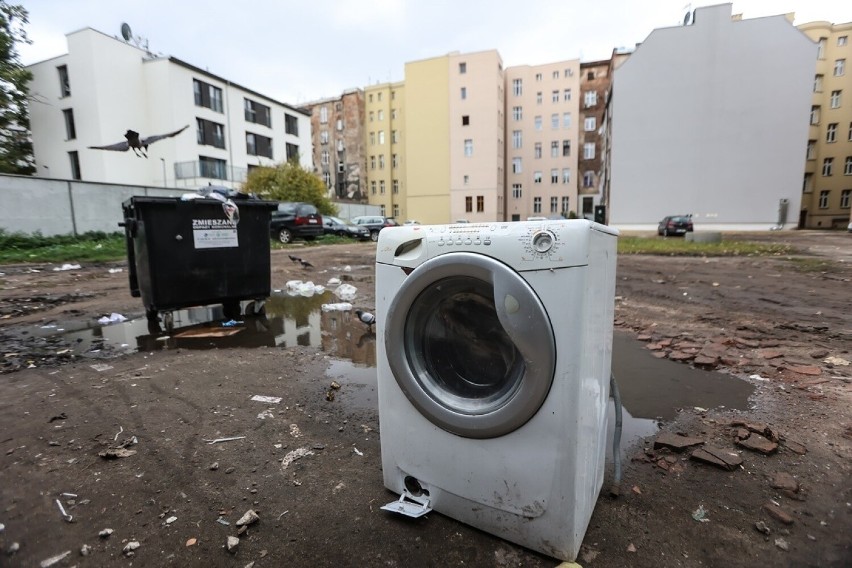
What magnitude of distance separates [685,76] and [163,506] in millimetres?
36835

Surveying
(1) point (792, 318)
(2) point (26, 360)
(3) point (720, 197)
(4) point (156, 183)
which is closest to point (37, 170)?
(4) point (156, 183)

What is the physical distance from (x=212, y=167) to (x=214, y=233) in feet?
89.2

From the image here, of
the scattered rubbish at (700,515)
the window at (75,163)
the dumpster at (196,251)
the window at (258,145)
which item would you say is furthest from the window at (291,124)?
the scattered rubbish at (700,515)

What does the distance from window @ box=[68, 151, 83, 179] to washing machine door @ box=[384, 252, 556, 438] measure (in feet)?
109

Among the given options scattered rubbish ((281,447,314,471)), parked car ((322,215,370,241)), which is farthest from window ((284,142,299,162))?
scattered rubbish ((281,447,314,471))

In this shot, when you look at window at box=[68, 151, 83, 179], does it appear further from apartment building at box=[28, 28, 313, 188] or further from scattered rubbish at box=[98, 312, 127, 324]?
scattered rubbish at box=[98, 312, 127, 324]

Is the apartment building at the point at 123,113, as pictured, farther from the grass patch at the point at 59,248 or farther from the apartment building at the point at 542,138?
the apartment building at the point at 542,138

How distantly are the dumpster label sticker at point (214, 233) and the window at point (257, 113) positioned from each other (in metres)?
31.6

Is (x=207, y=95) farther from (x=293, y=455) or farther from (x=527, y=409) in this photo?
(x=527, y=409)

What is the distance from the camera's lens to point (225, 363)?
3.59m

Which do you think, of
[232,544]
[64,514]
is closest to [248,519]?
[232,544]

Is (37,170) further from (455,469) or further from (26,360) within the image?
(455,469)

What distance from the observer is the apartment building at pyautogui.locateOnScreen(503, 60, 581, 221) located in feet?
151

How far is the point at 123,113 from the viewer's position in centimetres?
2555
